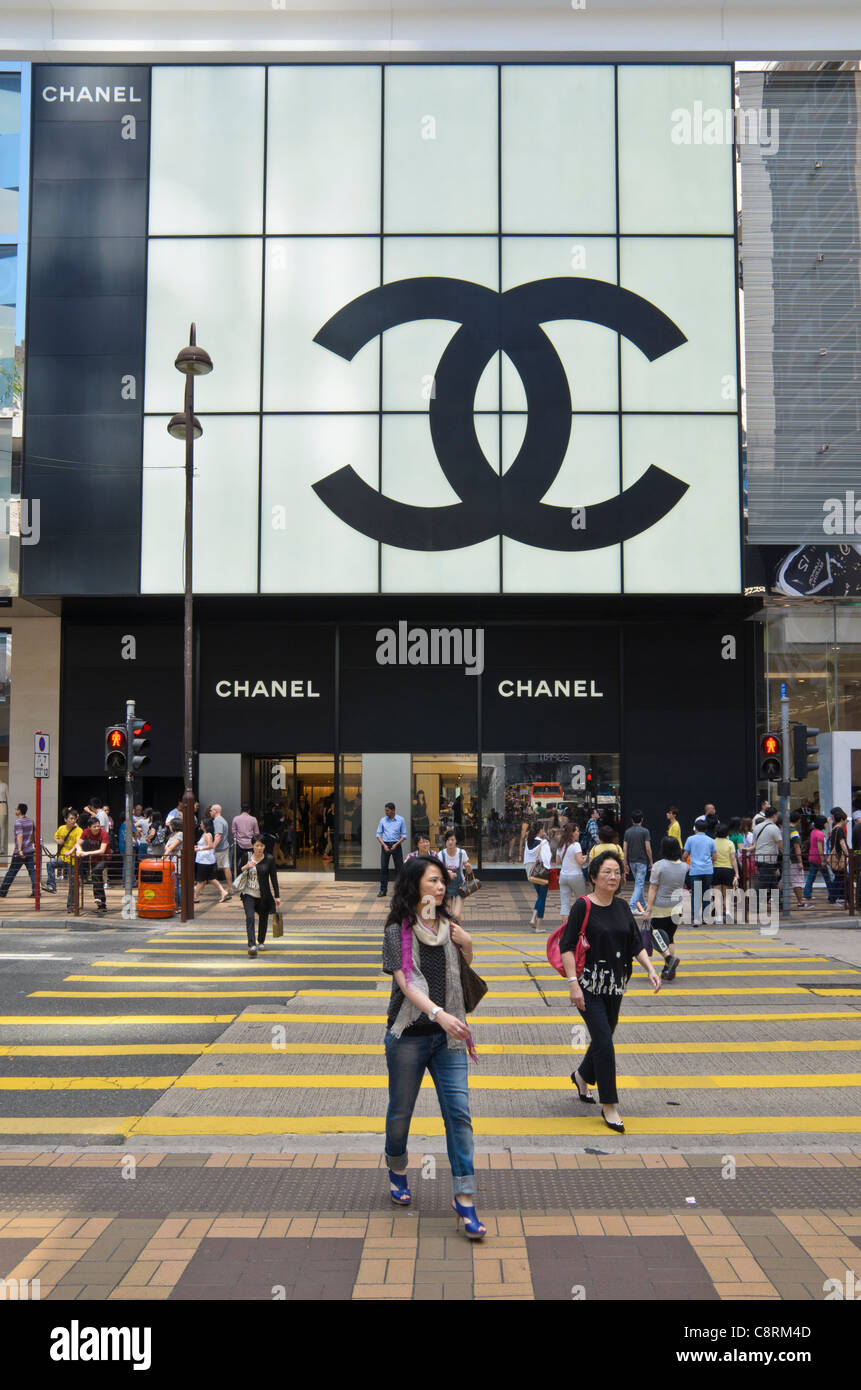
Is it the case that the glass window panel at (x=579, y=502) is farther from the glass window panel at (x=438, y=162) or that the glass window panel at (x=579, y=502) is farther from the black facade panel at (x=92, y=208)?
the black facade panel at (x=92, y=208)

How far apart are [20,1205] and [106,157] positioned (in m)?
24.3

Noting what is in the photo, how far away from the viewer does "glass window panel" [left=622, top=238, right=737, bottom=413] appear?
23.6 meters

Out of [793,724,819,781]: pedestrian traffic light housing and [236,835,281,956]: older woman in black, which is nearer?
[236,835,281,956]: older woman in black

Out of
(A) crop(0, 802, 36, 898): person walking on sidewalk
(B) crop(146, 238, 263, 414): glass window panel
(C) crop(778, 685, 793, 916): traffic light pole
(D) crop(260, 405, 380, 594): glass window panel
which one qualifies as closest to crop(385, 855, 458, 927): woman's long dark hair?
(C) crop(778, 685, 793, 916): traffic light pole

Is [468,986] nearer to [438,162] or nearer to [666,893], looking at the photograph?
[666,893]

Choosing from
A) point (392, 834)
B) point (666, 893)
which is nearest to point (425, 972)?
point (666, 893)

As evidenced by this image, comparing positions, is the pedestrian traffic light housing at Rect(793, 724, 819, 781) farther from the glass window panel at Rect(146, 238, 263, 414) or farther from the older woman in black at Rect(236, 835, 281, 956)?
the glass window panel at Rect(146, 238, 263, 414)

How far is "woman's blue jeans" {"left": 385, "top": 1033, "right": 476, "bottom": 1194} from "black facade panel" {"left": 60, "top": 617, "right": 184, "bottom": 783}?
20408 mm

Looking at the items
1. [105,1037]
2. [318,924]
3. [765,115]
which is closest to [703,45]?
[765,115]

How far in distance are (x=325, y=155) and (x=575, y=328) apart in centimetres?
676

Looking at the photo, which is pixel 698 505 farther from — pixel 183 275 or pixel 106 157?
pixel 106 157

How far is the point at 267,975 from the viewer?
41.1ft

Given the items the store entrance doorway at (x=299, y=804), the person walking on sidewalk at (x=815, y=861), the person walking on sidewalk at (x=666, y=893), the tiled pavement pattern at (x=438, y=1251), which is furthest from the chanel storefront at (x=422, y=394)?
the tiled pavement pattern at (x=438, y=1251)

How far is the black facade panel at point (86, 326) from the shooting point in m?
23.4
